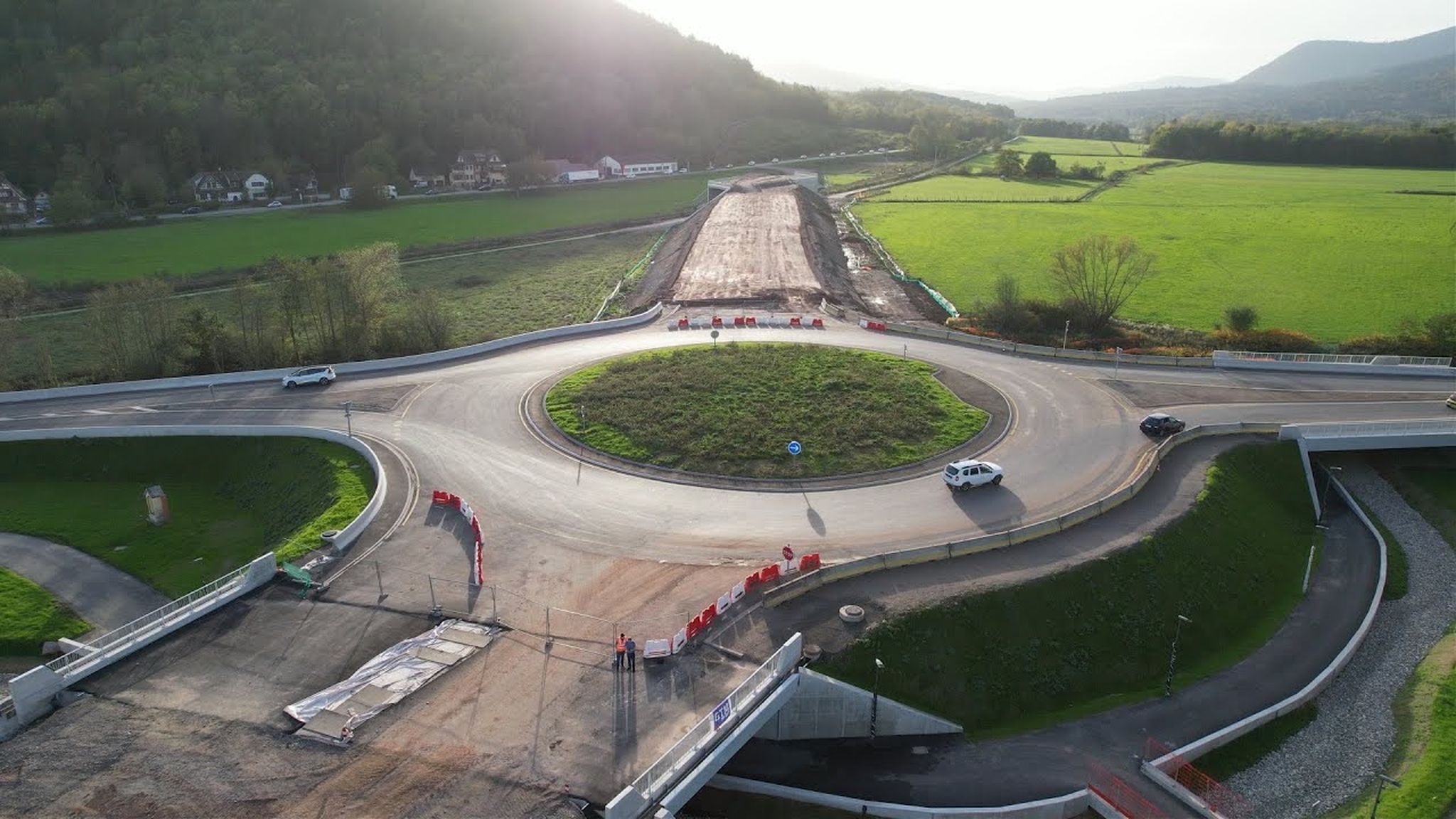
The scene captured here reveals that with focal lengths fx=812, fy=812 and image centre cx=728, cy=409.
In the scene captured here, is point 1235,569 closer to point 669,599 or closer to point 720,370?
point 669,599

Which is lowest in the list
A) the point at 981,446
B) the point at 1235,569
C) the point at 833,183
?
the point at 1235,569

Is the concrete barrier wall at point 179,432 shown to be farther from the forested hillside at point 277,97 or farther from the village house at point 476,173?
the village house at point 476,173

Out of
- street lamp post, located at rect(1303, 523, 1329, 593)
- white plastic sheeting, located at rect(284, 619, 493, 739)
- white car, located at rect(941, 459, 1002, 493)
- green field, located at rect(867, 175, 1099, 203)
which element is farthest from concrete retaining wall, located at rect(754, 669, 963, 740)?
green field, located at rect(867, 175, 1099, 203)

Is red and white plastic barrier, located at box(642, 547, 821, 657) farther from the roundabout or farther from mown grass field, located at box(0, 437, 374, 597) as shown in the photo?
mown grass field, located at box(0, 437, 374, 597)

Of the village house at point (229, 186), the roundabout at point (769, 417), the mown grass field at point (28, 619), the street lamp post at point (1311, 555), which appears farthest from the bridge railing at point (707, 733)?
the village house at point (229, 186)

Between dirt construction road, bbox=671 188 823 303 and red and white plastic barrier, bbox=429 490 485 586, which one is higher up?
dirt construction road, bbox=671 188 823 303

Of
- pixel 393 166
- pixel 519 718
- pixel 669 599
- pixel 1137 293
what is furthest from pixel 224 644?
pixel 393 166
